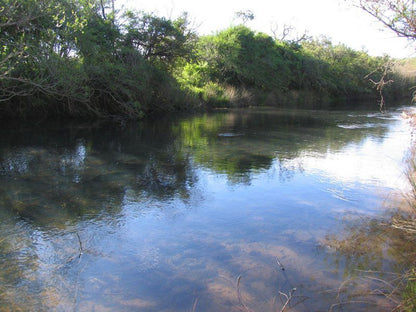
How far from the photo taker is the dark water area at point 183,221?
154 inches

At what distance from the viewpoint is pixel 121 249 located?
4875mm

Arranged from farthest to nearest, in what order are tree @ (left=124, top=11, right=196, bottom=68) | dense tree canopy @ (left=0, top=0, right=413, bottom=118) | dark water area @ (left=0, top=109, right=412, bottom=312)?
tree @ (left=124, top=11, right=196, bottom=68)
dense tree canopy @ (left=0, top=0, right=413, bottom=118)
dark water area @ (left=0, top=109, right=412, bottom=312)

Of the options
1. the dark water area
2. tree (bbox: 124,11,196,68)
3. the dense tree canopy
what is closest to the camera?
the dark water area

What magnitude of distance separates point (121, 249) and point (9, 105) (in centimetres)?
1385

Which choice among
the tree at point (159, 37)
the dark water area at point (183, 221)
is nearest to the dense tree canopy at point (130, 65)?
the tree at point (159, 37)

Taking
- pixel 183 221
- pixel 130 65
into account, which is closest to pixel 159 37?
pixel 130 65

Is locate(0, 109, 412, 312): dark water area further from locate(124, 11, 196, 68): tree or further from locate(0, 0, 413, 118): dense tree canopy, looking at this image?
locate(124, 11, 196, 68): tree

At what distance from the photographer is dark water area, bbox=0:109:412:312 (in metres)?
3.91

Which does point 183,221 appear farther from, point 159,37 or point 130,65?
point 159,37

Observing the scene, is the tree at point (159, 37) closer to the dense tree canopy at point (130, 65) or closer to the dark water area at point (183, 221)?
the dense tree canopy at point (130, 65)

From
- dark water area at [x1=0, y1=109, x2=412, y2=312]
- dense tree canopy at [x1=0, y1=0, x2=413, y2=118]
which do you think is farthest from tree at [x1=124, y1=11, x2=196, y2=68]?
dark water area at [x1=0, y1=109, x2=412, y2=312]

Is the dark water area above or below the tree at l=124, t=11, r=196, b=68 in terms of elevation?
below

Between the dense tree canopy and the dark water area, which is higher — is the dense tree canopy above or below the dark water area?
above

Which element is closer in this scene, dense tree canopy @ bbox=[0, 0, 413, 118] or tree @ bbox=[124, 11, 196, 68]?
dense tree canopy @ bbox=[0, 0, 413, 118]
